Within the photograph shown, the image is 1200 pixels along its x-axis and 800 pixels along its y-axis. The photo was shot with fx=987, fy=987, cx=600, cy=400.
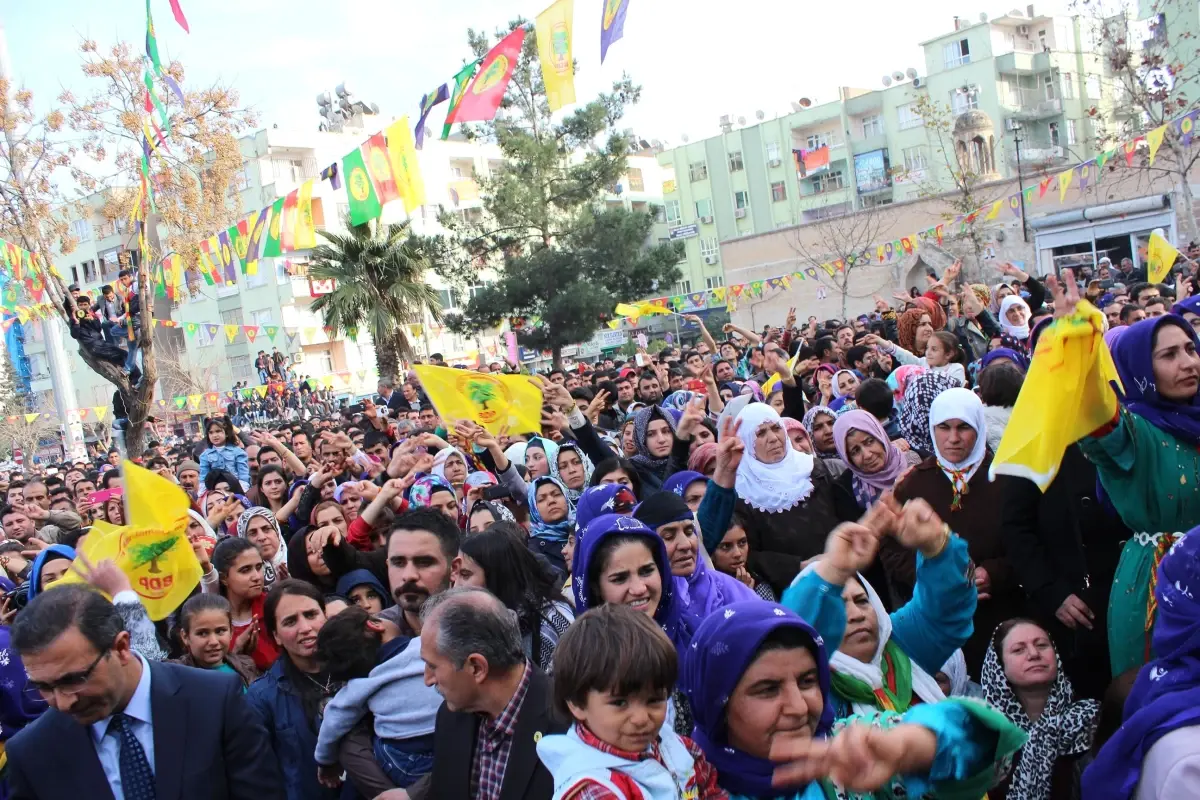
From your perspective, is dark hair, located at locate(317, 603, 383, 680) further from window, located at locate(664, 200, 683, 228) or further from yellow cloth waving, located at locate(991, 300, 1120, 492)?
window, located at locate(664, 200, 683, 228)

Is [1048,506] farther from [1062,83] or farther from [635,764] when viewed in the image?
[1062,83]

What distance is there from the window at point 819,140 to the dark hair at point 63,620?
5577 centimetres

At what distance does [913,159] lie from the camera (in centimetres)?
5200

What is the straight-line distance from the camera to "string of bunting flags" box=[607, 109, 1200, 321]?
18.9m

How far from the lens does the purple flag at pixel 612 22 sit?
10.3 m

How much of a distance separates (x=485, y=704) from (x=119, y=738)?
97 cm

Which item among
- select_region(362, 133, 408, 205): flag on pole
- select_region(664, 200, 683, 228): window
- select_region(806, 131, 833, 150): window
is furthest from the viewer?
select_region(664, 200, 683, 228): window

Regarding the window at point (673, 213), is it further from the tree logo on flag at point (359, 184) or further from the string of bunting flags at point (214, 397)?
the tree logo on flag at point (359, 184)

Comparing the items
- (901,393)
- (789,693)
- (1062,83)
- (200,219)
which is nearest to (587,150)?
(200,219)

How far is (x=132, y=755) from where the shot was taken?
2.61 meters

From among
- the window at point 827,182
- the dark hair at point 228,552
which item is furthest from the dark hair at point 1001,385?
the window at point 827,182

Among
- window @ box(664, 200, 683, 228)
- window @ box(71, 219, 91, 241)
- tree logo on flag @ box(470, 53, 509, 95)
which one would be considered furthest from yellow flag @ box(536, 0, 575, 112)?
window @ box(664, 200, 683, 228)

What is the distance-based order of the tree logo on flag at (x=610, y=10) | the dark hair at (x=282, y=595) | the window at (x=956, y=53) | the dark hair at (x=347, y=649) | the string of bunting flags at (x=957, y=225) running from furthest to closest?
the window at (x=956, y=53) → the string of bunting flags at (x=957, y=225) → the tree logo on flag at (x=610, y=10) → the dark hair at (x=282, y=595) → the dark hair at (x=347, y=649)

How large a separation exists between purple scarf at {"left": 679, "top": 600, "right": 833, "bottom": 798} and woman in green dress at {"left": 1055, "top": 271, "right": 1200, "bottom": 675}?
150 cm
